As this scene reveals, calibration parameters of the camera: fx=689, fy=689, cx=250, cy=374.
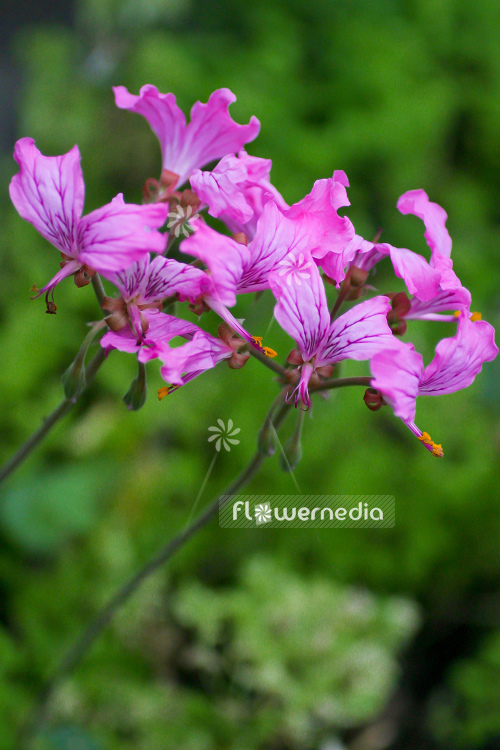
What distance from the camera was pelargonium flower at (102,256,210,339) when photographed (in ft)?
3.07

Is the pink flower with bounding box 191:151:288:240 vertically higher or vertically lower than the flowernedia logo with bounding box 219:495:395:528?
higher

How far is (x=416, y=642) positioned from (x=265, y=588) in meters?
0.78

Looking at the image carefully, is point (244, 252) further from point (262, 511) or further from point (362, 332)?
point (262, 511)

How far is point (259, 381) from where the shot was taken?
2584 millimetres

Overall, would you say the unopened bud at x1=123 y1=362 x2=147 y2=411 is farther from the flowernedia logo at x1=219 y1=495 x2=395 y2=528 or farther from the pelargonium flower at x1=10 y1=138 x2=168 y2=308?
the flowernedia logo at x1=219 y1=495 x2=395 y2=528

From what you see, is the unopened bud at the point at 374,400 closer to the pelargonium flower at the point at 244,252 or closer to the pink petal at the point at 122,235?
the pelargonium flower at the point at 244,252

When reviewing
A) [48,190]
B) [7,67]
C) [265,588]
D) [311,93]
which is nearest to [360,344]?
[48,190]

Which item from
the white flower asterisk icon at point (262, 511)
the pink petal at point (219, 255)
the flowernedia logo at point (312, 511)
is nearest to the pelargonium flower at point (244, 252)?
the pink petal at point (219, 255)

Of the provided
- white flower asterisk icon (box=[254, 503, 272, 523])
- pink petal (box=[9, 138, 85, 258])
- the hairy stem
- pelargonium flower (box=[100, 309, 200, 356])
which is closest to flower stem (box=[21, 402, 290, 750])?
the hairy stem

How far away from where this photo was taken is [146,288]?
3.19 feet

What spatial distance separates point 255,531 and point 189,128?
1623mm

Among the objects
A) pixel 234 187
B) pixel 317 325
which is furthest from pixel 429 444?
pixel 234 187

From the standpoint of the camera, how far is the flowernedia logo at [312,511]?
167 cm

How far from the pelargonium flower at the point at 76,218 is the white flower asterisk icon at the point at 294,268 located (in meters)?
0.18
